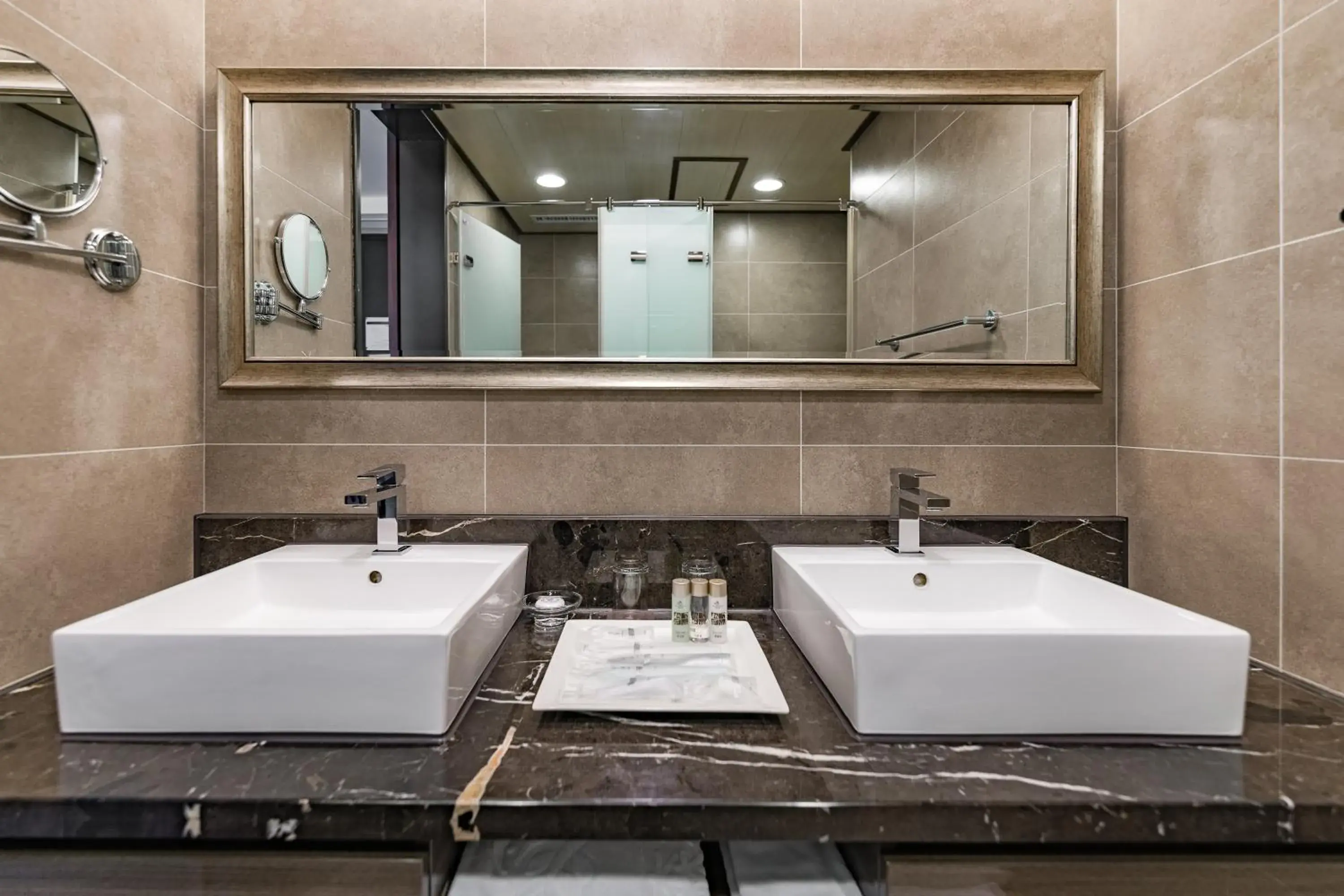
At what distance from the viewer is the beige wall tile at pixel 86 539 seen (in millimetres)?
938

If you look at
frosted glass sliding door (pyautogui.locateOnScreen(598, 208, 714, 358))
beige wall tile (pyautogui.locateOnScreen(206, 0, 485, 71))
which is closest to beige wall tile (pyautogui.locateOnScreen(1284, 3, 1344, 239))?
frosted glass sliding door (pyautogui.locateOnScreen(598, 208, 714, 358))

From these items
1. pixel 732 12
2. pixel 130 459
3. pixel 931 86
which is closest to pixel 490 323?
pixel 130 459

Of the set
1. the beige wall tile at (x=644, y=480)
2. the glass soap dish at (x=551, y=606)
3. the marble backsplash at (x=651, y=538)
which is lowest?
the glass soap dish at (x=551, y=606)

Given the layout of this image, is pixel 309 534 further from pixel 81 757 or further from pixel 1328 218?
pixel 1328 218

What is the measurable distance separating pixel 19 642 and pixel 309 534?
1.40ft

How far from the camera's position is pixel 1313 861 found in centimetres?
65

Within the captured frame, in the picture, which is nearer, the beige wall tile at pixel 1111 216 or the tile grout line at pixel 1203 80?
the tile grout line at pixel 1203 80

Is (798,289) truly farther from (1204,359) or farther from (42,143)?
(42,143)

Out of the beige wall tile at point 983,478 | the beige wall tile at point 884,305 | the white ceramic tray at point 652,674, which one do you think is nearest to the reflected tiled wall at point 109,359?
the white ceramic tray at point 652,674

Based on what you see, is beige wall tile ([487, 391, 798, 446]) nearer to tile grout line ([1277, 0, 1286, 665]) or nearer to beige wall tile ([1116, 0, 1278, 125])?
tile grout line ([1277, 0, 1286, 665])

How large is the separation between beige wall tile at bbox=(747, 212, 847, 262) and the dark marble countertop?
91cm

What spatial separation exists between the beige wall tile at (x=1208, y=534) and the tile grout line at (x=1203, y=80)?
0.63 m

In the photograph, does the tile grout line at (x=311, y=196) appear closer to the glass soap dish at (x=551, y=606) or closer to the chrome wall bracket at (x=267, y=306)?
the chrome wall bracket at (x=267, y=306)

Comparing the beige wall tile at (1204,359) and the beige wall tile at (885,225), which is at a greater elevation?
the beige wall tile at (885,225)
